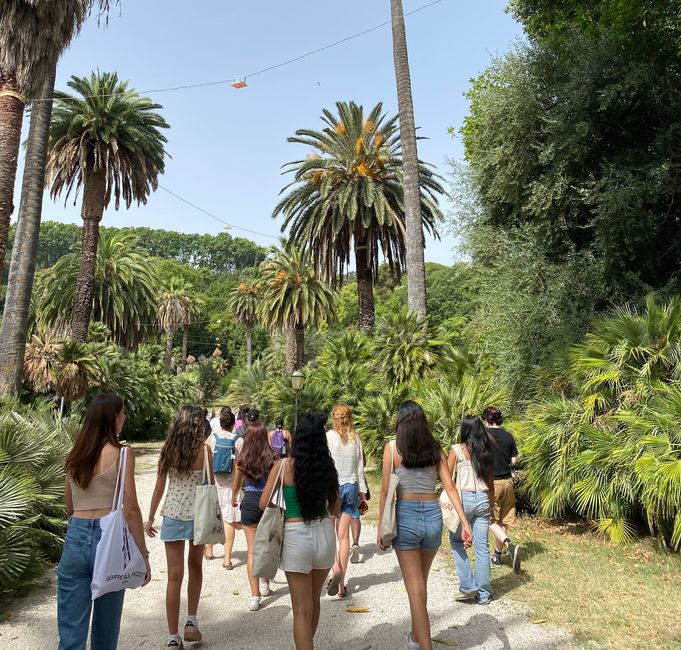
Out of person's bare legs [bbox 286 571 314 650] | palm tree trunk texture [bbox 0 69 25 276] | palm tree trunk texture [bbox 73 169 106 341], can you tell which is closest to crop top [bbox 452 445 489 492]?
person's bare legs [bbox 286 571 314 650]

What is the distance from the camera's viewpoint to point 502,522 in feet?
21.7

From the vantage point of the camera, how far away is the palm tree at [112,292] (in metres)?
28.2

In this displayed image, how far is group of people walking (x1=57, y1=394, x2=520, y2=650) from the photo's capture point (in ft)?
10.8

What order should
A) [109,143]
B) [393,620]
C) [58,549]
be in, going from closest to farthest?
1. [393,620]
2. [58,549]
3. [109,143]

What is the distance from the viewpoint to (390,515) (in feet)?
13.1

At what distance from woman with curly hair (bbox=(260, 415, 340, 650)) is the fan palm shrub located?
9.97 ft

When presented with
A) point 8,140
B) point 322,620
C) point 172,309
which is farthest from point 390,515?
point 172,309

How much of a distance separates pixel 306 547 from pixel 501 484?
3.48 metres

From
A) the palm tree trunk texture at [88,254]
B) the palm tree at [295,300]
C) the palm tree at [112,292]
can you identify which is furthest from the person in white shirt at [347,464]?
the palm tree at [295,300]

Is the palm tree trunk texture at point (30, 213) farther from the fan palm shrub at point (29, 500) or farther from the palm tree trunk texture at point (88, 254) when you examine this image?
the palm tree trunk texture at point (88, 254)

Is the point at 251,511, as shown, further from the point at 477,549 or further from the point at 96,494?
the point at 96,494

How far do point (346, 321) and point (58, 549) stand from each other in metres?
64.0

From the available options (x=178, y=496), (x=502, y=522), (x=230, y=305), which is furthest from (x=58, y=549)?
(x=230, y=305)

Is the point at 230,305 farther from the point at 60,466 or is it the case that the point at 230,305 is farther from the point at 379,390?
the point at 60,466
